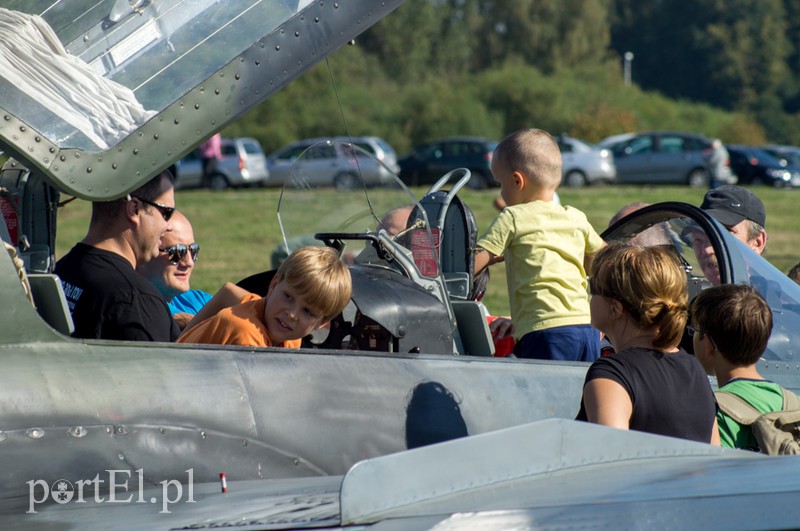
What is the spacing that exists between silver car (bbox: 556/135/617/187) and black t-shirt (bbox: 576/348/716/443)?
2841cm

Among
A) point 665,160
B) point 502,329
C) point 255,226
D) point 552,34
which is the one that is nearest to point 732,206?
point 502,329

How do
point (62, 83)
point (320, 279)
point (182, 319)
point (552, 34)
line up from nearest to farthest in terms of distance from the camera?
point (62, 83) < point (320, 279) < point (182, 319) < point (552, 34)

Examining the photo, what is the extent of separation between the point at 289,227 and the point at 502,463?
7.66 ft

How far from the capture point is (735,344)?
3.39 meters

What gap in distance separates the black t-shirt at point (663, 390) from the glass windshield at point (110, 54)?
1412 mm

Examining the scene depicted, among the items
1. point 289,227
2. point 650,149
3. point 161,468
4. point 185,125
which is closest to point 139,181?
point 185,125

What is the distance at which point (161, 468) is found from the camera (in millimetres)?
2812

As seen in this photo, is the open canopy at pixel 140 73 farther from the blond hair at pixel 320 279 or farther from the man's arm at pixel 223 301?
the man's arm at pixel 223 301

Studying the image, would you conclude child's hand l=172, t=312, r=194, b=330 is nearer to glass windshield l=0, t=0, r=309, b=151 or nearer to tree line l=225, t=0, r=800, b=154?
glass windshield l=0, t=0, r=309, b=151

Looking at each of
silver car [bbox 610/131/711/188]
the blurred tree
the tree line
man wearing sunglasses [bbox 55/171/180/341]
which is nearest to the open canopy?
man wearing sunglasses [bbox 55/171/180/341]

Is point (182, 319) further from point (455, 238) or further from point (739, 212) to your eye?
point (739, 212)

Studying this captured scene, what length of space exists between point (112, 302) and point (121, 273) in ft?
0.56

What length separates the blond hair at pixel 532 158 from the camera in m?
4.77

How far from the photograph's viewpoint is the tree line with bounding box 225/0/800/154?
45.6 metres
